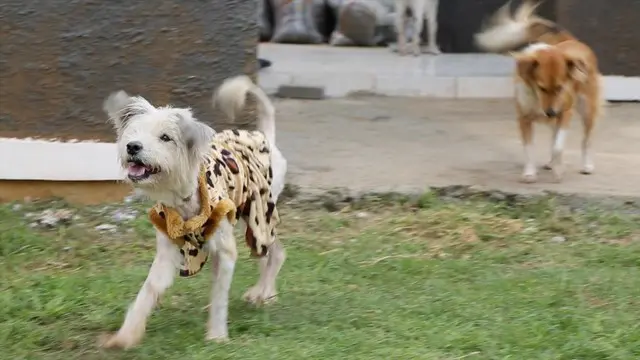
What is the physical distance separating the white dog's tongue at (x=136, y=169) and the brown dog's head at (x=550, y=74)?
3.89 metres

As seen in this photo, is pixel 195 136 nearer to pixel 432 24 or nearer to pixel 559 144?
pixel 559 144

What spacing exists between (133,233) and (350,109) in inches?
166

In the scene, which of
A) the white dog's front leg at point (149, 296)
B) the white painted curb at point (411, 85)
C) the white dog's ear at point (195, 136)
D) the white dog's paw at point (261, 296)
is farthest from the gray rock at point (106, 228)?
→ the white painted curb at point (411, 85)

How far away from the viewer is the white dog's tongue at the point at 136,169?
12.6 ft

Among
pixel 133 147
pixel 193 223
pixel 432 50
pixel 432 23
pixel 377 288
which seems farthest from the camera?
pixel 432 50

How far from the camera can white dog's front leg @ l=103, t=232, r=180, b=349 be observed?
409 centimetres

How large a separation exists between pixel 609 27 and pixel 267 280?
6.70 meters

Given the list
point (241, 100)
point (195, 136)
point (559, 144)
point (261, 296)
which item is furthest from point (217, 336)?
point (559, 144)

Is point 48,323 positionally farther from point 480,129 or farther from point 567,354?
point 480,129

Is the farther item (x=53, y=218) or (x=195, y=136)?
(x=53, y=218)

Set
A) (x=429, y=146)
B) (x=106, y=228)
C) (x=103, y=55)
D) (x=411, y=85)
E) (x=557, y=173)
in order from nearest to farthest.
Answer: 1. (x=106, y=228)
2. (x=103, y=55)
3. (x=557, y=173)
4. (x=429, y=146)
5. (x=411, y=85)

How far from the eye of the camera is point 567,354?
13.4 ft

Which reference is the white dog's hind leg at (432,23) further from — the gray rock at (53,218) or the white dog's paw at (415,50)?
the gray rock at (53,218)

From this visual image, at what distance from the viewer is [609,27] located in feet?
33.2
